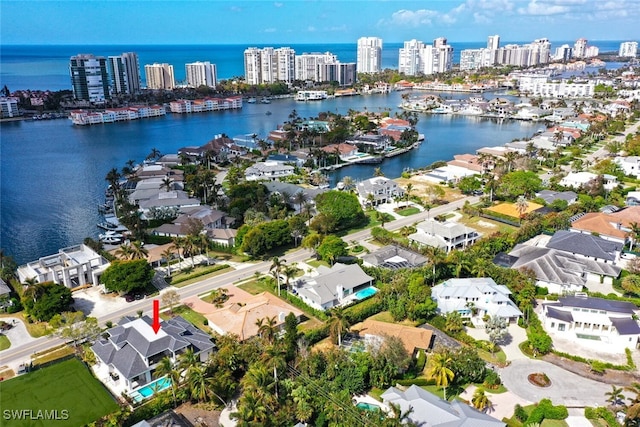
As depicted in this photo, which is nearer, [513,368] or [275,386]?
[275,386]

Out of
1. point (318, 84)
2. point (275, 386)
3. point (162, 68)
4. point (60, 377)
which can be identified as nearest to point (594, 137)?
point (275, 386)

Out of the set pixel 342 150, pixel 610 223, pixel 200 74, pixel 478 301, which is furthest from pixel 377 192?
pixel 200 74

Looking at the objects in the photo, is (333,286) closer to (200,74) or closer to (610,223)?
(610,223)

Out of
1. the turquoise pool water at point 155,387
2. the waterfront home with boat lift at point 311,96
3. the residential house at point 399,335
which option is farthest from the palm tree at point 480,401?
the waterfront home with boat lift at point 311,96

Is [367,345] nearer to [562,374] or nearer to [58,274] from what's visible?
[562,374]

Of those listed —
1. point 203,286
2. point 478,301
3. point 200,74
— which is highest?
point 200,74

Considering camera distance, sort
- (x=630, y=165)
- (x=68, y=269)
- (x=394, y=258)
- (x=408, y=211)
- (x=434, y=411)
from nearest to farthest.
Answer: (x=434, y=411) < (x=68, y=269) < (x=394, y=258) < (x=408, y=211) < (x=630, y=165)

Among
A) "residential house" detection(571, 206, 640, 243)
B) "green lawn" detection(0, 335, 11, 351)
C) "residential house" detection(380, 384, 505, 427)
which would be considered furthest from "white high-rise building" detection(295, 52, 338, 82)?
"residential house" detection(380, 384, 505, 427)
